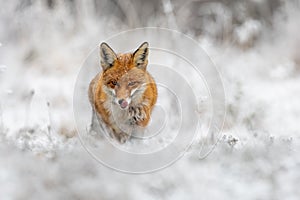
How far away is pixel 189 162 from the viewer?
13.9 feet

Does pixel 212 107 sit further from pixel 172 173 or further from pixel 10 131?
pixel 10 131

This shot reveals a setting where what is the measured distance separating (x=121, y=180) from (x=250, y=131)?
138 centimetres

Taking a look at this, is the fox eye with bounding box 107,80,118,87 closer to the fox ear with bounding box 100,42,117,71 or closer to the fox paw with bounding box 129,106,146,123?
the fox ear with bounding box 100,42,117,71

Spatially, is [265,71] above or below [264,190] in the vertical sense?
above

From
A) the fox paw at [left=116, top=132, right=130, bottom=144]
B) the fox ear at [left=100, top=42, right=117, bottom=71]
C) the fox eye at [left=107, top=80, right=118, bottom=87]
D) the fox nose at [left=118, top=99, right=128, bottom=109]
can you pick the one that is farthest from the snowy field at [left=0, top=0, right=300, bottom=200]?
the fox ear at [left=100, top=42, right=117, bottom=71]

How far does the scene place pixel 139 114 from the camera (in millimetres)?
3941

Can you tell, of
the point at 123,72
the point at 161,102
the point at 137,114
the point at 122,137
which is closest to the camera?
the point at 123,72

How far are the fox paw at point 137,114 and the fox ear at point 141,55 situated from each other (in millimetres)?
294

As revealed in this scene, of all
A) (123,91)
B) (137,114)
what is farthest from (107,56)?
(137,114)

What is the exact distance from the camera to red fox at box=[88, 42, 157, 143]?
371cm

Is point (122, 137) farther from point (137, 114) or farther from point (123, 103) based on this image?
point (123, 103)

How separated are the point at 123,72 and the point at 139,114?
0.36 m

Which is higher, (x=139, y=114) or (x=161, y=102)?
(x=161, y=102)

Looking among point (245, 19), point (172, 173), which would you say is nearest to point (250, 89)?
point (245, 19)
